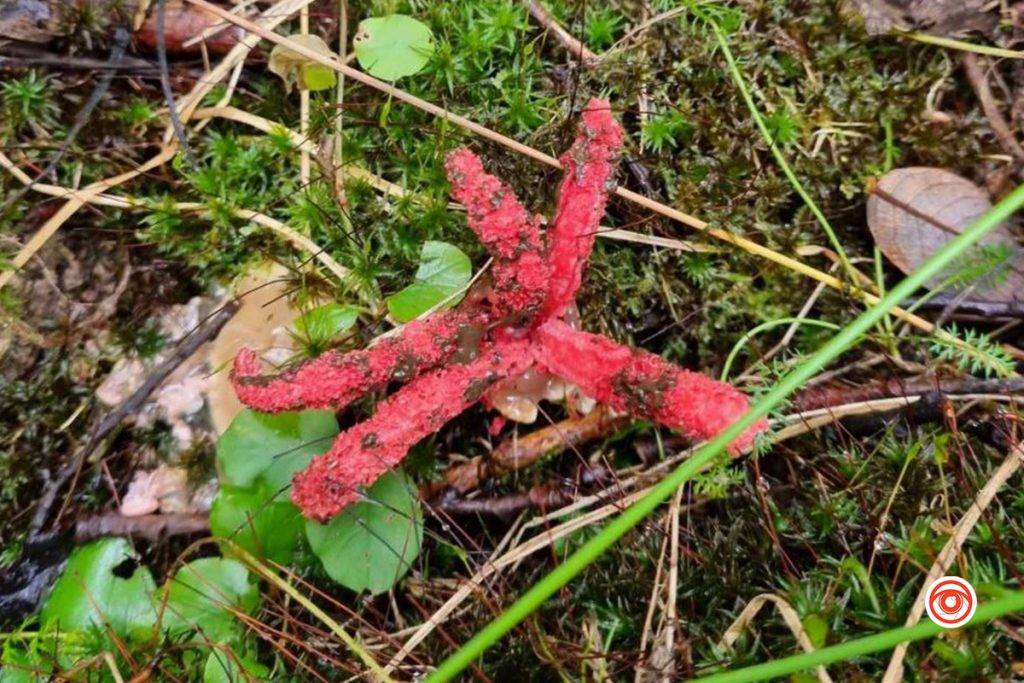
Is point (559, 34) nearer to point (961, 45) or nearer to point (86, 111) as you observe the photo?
point (961, 45)

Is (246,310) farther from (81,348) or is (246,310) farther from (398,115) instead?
(398,115)

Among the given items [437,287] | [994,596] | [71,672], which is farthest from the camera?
[437,287]

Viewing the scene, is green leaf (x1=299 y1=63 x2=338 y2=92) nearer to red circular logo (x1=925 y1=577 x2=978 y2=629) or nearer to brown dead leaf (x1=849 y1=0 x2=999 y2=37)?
brown dead leaf (x1=849 y1=0 x2=999 y2=37)

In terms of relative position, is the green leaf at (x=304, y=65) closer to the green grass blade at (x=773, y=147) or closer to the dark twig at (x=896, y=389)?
the green grass blade at (x=773, y=147)

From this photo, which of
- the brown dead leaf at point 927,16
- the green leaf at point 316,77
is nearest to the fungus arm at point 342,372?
the green leaf at point 316,77

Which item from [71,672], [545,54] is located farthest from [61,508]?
[545,54]
